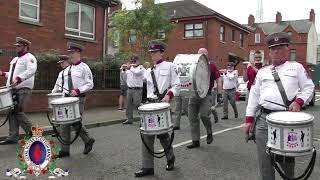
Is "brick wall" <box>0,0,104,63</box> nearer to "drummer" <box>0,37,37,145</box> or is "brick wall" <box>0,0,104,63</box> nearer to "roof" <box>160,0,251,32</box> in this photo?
"drummer" <box>0,37,37,145</box>

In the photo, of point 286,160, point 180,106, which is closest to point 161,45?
point 286,160

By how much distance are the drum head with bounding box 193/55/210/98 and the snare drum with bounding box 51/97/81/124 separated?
219 cm

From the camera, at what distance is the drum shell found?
19.9 feet

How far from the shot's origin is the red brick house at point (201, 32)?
36.2 metres

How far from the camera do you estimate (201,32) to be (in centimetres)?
3691

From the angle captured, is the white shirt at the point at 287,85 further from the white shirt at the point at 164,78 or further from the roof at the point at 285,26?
the roof at the point at 285,26

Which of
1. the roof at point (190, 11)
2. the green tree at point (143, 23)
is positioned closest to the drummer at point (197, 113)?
the green tree at point (143, 23)

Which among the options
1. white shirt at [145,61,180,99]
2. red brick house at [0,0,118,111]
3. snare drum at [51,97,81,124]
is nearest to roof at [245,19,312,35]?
red brick house at [0,0,118,111]

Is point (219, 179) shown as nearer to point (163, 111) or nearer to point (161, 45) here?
point (163, 111)

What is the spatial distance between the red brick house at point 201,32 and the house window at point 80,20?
13492 millimetres

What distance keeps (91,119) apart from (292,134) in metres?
9.87

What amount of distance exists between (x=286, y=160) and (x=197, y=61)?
12.8 ft

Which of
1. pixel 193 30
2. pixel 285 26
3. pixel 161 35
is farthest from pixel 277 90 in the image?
pixel 285 26

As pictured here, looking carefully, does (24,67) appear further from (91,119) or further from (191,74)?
(91,119)
